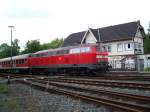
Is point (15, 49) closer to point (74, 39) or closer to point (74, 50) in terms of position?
point (74, 39)

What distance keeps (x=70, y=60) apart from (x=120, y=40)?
20.2 m

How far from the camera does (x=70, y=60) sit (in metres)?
27.5

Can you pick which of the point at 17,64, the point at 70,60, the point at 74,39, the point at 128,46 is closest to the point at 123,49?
the point at 128,46

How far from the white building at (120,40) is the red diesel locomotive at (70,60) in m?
12.2

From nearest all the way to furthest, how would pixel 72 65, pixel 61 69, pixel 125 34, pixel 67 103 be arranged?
pixel 67 103 < pixel 72 65 < pixel 61 69 < pixel 125 34

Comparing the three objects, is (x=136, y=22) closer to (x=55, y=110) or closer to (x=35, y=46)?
(x=35, y=46)

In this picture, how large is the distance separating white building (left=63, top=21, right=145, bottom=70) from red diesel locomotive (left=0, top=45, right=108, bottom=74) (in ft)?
39.9

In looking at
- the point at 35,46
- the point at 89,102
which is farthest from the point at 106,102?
the point at 35,46

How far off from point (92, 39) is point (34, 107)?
40.7 m

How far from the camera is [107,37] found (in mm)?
48188

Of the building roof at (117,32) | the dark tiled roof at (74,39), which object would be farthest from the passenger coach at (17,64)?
the building roof at (117,32)

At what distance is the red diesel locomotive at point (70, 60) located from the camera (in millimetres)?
25281

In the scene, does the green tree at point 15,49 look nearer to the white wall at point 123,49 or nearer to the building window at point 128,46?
the white wall at point 123,49

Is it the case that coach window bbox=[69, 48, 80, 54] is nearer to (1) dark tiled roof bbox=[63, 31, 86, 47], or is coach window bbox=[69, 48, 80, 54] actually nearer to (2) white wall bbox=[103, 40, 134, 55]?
(2) white wall bbox=[103, 40, 134, 55]
